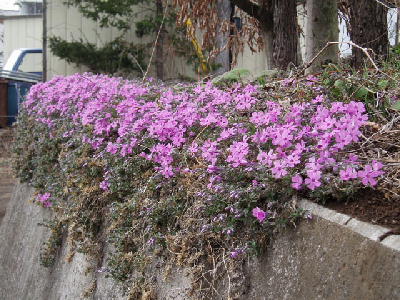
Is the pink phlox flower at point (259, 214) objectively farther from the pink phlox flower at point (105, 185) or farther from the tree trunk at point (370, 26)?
the tree trunk at point (370, 26)

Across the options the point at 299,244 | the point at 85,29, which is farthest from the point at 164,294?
the point at 85,29

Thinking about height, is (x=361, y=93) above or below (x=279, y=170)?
above

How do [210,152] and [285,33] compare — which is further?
[285,33]

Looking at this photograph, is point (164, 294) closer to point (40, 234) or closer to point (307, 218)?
point (307, 218)

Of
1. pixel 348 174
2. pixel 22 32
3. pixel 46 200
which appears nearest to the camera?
pixel 348 174

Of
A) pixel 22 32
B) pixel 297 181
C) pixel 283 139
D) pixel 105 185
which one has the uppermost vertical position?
pixel 22 32

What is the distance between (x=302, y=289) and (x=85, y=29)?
462 inches

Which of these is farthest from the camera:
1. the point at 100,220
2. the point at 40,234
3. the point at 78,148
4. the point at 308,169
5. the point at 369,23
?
the point at 40,234

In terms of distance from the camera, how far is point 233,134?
8.20 feet

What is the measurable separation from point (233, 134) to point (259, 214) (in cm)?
62

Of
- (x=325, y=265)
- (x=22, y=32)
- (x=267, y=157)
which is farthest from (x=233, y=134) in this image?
(x=22, y=32)

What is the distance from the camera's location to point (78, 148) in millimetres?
3844

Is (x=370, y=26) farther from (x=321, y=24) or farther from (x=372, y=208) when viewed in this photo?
(x=372, y=208)

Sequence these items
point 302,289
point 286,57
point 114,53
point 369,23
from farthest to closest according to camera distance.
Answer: point 114,53 → point 286,57 → point 369,23 → point 302,289
